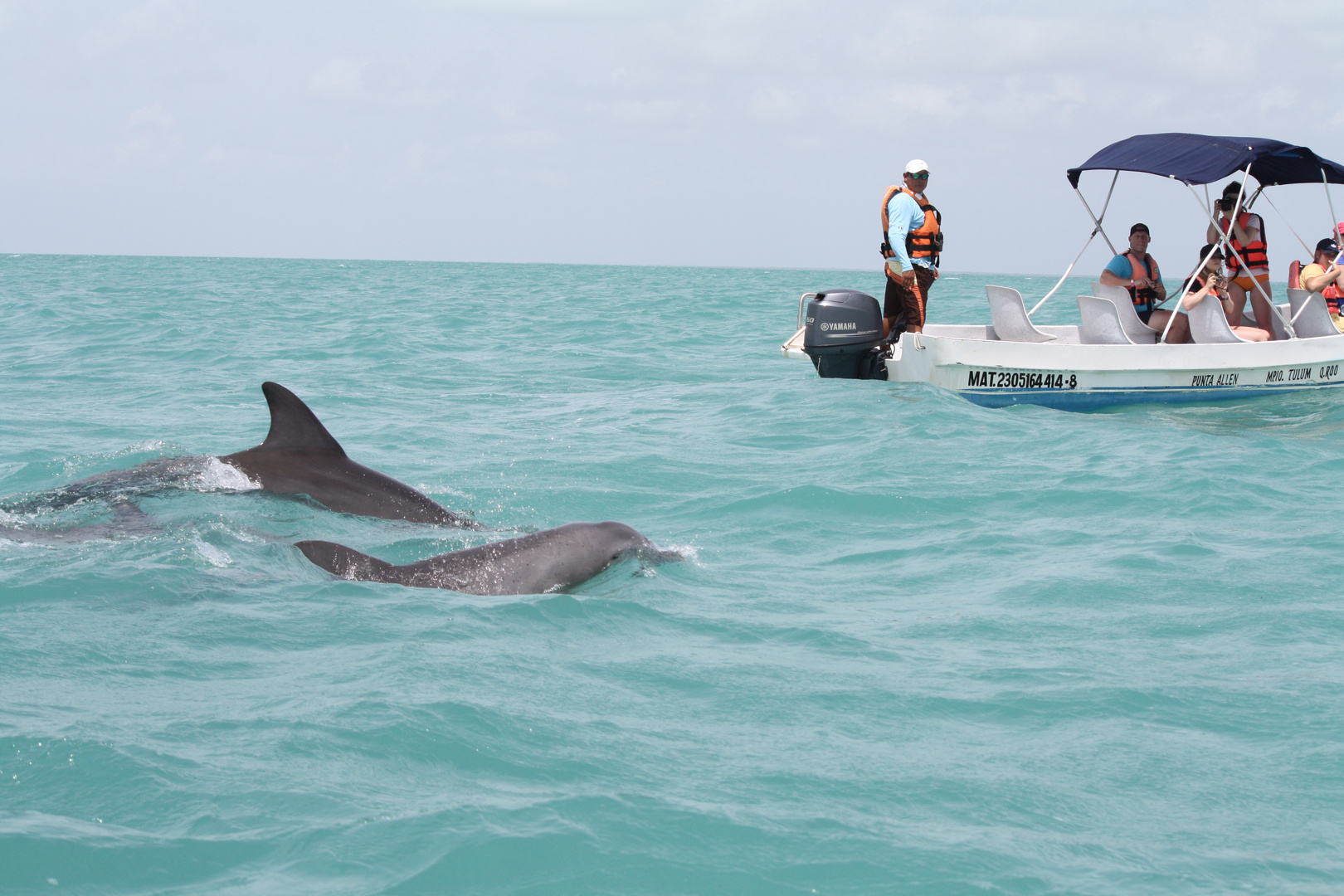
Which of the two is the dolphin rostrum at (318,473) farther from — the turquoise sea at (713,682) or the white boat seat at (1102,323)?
the white boat seat at (1102,323)

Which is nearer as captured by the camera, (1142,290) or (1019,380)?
(1019,380)

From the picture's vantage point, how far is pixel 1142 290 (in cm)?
1445

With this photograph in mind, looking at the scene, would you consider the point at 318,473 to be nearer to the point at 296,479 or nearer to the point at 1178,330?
the point at 296,479

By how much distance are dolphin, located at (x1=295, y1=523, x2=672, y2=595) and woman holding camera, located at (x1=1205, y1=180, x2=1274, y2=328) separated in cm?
1028

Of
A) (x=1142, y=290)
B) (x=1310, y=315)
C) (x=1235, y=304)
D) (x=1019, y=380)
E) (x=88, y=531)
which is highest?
(x=1142, y=290)

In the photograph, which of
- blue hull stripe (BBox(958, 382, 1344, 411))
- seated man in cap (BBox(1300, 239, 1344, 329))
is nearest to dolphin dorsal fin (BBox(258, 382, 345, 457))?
blue hull stripe (BBox(958, 382, 1344, 411))

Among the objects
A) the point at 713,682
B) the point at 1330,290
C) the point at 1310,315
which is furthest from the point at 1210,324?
the point at 713,682

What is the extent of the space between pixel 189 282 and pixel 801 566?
5267 cm

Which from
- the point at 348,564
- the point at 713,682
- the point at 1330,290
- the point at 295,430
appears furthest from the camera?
the point at 1330,290

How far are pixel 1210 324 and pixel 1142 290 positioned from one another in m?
0.95

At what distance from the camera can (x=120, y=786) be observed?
3789 millimetres

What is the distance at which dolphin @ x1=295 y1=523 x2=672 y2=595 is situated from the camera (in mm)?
5949

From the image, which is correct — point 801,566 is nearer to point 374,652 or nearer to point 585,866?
point 374,652

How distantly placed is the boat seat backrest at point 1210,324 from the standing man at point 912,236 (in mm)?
3137
